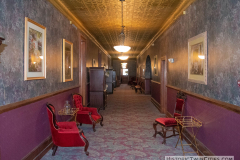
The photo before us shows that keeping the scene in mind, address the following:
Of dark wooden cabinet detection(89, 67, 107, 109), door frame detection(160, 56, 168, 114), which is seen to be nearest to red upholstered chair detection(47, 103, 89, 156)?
dark wooden cabinet detection(89, 67, 107, 109)

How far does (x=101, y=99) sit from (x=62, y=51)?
3.61m

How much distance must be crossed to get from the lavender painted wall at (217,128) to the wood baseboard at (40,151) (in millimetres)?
3328

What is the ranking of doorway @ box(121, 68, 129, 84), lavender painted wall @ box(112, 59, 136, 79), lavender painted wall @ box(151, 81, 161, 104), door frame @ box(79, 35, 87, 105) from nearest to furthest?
door frame @ box(79, 35, 87, 105)
lavender painted wall @ box(151, 81, 161, 104)
lavender painted wall @ box(112, 59, 136, 79)
doorway @ box(121, 68, 129, 84)

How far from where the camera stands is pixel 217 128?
3236mm

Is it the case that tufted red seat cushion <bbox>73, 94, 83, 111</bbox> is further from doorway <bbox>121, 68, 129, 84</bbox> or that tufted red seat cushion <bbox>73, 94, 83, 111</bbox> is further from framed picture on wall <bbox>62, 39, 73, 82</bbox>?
doorway <bbox>121, 68, 129, 84</bbox>

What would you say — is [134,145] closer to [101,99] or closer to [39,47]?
[39,47]

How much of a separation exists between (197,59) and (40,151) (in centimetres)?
391

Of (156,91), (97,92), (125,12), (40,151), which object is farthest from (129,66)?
(40,151)

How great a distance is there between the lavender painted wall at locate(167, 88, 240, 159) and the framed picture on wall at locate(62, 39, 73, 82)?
3648 mm

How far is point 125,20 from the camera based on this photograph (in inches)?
272

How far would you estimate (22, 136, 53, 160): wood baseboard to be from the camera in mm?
3354

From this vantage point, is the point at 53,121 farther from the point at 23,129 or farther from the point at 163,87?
the point at 163,87

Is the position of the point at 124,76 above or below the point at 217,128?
above

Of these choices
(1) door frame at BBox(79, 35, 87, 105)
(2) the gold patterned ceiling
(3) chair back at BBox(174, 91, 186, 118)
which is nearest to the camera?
(3) chair back at BBox(174, 91, 186, 118)
